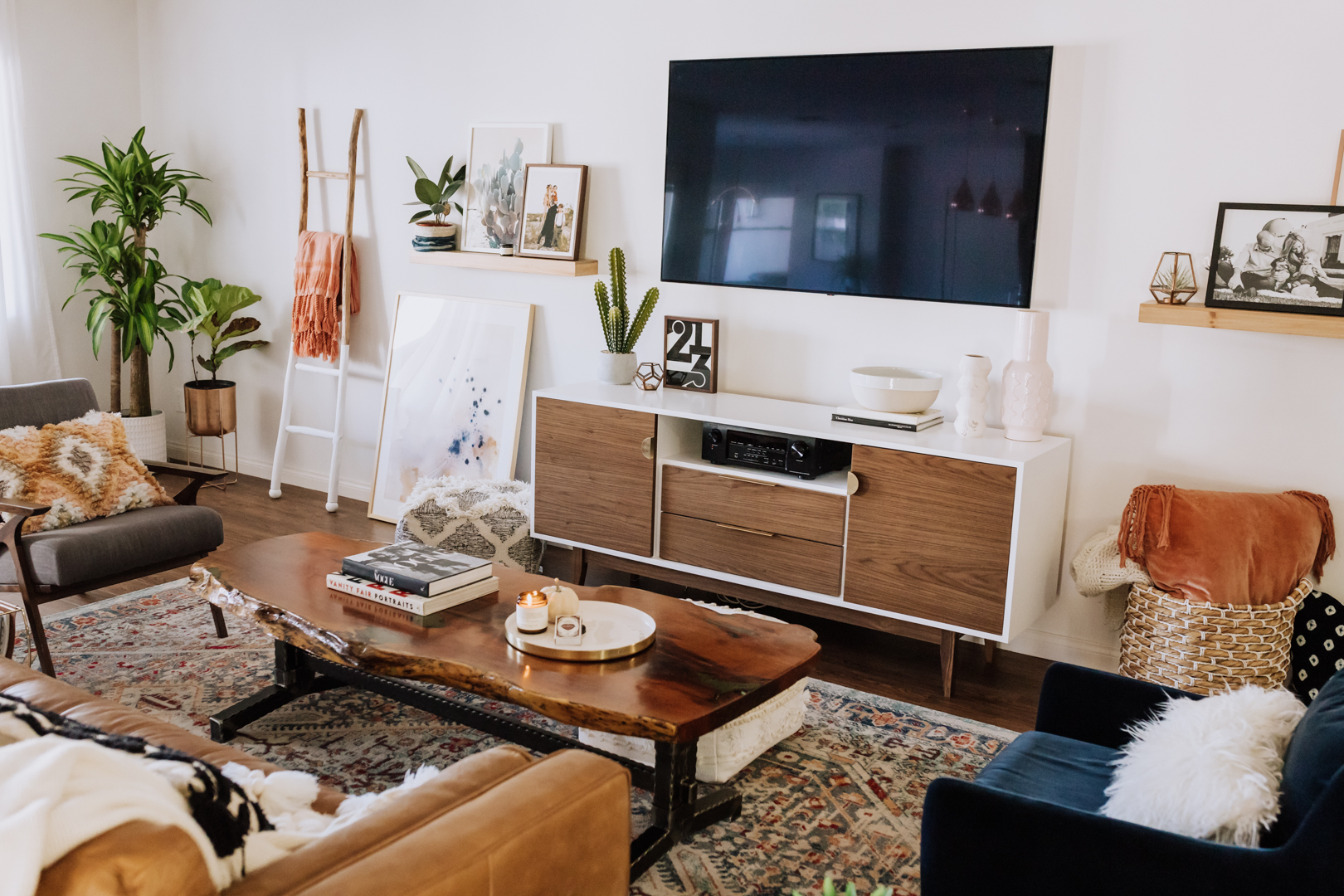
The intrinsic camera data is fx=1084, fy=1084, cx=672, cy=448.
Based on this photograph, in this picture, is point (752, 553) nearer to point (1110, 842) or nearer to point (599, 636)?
point (599, 636)

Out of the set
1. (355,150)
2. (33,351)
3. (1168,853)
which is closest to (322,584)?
(1168,853)

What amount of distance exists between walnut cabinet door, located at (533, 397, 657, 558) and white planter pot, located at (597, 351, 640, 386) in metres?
0.31

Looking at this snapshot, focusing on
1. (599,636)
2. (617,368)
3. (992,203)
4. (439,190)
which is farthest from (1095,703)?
(439,190)

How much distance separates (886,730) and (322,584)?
1495mm

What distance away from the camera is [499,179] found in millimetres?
4348

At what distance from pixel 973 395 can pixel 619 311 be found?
1.36m

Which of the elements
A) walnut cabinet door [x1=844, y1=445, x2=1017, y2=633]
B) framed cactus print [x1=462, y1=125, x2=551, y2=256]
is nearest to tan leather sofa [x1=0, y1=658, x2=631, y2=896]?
walnut cabinet door [x1=844, y1=445, x2=1017, y2=633]

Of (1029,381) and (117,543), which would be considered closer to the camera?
(117,543)

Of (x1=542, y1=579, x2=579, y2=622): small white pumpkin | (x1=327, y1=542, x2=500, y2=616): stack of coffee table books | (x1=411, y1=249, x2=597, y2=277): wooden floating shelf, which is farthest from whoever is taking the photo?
(x1=411, y1=249, x2=597, y2=277): wooden floating shelf

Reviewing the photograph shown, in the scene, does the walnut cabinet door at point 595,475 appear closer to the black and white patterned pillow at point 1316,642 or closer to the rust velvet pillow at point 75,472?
the rust velvet pillow at point 75,472

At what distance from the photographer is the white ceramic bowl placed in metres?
3.30

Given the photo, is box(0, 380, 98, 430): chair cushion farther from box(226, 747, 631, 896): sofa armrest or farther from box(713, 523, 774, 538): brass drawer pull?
box(226, 747, 631, 896): sofa armrest

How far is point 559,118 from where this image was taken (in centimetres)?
420

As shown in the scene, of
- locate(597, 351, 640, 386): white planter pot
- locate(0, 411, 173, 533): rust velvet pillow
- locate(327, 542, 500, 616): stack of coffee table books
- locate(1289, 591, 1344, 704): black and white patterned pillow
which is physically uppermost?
locate(597, 351, 640, 386): white planter pot
